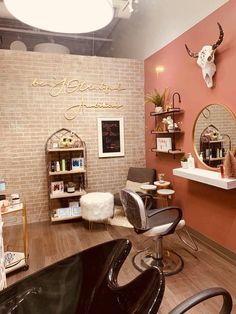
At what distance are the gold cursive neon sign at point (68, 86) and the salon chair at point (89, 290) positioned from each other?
10.2 feet

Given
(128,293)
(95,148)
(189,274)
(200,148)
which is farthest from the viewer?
(95,148)

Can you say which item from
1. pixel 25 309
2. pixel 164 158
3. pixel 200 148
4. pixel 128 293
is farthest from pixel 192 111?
pixel 25 309

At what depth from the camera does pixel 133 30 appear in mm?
4742

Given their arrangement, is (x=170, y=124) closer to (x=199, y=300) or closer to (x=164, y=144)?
(x=164, y=144)

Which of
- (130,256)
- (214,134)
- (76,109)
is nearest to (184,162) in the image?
(214,134)

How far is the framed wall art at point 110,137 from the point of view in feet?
14.0

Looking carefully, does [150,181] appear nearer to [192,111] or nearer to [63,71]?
[192,111]

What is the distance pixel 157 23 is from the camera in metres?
3.95

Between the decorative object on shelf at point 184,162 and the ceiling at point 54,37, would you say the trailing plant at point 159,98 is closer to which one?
the decorative object on shelf at point 184,162

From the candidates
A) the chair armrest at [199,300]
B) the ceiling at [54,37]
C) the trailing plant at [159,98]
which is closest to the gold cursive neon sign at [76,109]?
the trailing plant at [159,98]

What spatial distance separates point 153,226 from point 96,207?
4.20ft

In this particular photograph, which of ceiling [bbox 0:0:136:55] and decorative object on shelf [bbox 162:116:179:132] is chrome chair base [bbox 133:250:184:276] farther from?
ceiling [bbox 0:0:136:55]

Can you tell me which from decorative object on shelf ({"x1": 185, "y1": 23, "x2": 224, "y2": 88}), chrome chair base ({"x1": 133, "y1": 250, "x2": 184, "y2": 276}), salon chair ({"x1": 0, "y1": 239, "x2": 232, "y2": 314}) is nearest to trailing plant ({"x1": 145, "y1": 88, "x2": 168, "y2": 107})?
decorative object on shelf ({"x1": 185, "y1": 23, "x2": 224, "y2": 88})

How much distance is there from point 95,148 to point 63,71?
53.3 inches
